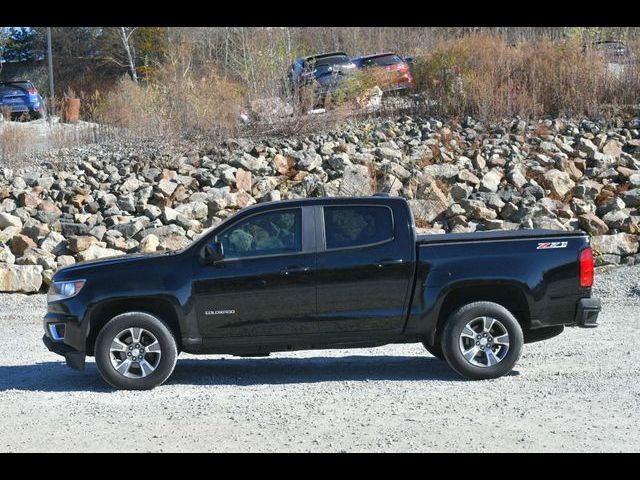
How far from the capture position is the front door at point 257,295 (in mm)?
9391

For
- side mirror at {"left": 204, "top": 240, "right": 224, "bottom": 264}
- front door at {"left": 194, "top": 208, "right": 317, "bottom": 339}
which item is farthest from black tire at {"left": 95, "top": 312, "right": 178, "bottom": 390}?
side mirror at {"left": 204, "top": 240, "right": 224, "bottom": 264}

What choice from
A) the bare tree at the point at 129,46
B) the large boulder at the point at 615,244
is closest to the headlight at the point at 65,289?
the large boulder at the point at 615,244

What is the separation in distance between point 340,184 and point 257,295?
36.5 feet

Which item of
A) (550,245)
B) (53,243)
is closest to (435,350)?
(550,245)

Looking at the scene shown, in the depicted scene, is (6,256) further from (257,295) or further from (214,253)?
(257,295)

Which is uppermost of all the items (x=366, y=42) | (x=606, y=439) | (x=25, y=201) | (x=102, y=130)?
(x=366, y=42)

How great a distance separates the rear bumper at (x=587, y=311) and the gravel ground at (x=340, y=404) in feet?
1.80

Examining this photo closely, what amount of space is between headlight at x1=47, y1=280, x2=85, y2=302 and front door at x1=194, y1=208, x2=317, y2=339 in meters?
1.15

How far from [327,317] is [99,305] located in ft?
7.20

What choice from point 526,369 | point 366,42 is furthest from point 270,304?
point 366,42

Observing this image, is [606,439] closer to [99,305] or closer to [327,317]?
[327,317]

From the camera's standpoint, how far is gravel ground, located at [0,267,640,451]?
7.18 m

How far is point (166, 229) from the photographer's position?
707 inches

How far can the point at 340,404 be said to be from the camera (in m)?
8.45
